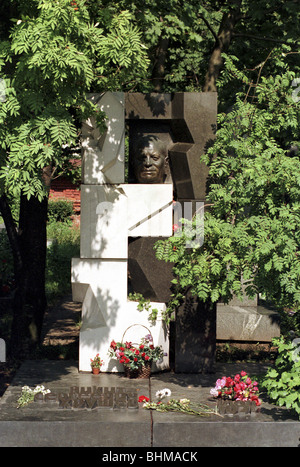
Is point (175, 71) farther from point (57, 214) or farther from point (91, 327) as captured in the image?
point (57, 214)

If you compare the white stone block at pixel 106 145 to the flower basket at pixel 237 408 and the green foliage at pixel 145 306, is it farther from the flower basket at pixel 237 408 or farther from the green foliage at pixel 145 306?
the flower basket at pixel 237 408

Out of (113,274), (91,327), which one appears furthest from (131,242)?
(91,327)

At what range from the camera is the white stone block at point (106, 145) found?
1091 centimetres

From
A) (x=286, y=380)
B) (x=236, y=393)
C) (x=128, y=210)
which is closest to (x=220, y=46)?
(x=128, y=210)

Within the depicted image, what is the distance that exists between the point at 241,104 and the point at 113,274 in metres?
2.98

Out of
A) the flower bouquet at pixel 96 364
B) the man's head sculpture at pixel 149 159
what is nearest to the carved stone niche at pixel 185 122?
the man's head sculpture at pixel 149 159

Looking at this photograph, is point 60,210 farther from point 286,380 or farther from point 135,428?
point 286,380

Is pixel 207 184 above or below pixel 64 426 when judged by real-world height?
above

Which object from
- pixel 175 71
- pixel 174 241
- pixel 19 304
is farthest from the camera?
pixel 175 71

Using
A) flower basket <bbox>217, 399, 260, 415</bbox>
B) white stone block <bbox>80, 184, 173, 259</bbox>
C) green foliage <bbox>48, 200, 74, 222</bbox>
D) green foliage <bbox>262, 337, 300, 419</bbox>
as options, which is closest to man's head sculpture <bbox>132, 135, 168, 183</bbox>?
white stone block <bbox>80, 184, 173, 259</bbox>

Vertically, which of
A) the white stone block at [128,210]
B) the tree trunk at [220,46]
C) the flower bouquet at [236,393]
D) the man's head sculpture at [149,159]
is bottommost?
the flower bouquet at [236,393]

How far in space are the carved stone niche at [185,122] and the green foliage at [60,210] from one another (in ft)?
49.3

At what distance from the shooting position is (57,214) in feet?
85.4

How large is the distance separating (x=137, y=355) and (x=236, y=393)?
1690 millimetres
